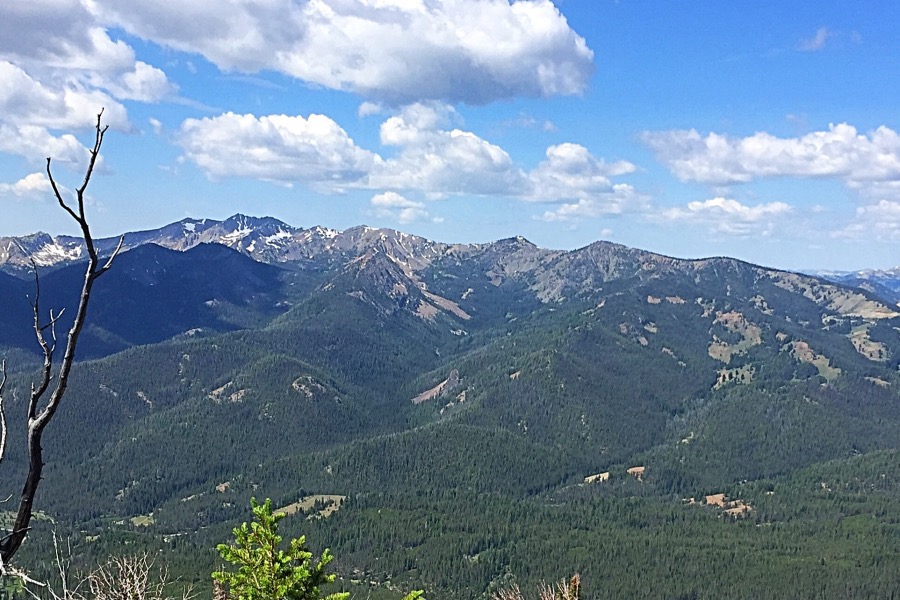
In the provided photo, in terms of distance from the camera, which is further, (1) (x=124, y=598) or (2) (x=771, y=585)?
(2) (x=771, y=585)

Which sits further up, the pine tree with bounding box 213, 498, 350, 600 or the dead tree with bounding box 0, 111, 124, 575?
the dead tree with bounding box 0, 111, 124, 575

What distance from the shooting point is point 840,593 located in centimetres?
19488

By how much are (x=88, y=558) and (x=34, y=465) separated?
221051 millimetres

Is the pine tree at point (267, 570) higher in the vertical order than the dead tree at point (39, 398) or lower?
lower

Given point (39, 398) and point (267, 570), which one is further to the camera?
point (267, 570)

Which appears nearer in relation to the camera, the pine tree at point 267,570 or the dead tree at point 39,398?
the dead tree at point 39,398

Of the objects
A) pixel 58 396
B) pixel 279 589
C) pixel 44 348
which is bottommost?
pixel 279 589

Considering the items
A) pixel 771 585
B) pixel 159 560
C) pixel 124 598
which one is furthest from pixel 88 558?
pixel 124 598

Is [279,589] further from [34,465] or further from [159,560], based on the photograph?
[159,560]

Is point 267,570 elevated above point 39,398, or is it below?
below

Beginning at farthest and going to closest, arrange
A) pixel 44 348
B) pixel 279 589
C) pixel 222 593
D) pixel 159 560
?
pixel 159 560 → pixel 222 593 → pixel 279 589 → pixel 44 348

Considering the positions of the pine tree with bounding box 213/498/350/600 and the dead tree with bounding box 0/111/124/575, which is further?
the pine tree with bounding box 213/498/350/600

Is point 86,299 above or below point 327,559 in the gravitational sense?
above

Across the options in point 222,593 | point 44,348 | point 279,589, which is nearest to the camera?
point 44,348
